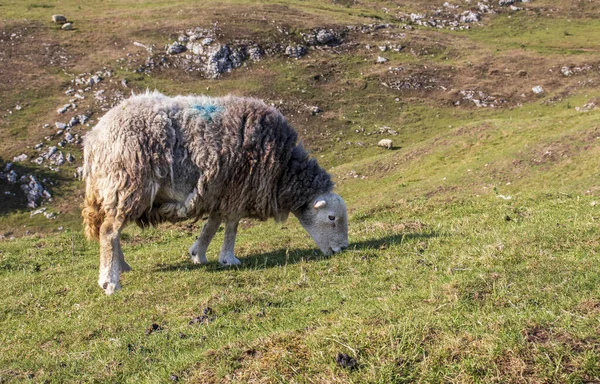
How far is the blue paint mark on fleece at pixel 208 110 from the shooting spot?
10.8 m

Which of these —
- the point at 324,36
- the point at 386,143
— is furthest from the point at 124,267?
the point at 324,36

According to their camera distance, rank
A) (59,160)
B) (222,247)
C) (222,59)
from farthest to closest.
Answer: (222,59)
(59,160)
(222,247)

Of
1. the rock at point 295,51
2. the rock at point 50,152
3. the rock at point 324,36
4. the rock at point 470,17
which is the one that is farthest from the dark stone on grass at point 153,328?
the rock at point 470,17

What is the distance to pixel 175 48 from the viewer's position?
55031mm

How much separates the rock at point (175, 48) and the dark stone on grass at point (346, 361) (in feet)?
177

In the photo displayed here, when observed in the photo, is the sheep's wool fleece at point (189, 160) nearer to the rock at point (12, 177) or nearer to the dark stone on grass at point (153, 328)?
the dark stone on grass at point (153, 328)

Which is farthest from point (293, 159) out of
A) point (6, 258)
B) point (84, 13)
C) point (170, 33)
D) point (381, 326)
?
point (84, 13)

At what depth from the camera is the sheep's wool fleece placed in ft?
33.1

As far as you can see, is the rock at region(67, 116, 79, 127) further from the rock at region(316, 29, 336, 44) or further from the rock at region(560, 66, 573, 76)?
the rock at region(560, 66, 573, 76)

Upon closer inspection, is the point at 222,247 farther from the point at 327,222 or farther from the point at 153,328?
the point at 153,328

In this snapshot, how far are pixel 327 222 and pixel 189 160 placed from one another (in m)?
3.44

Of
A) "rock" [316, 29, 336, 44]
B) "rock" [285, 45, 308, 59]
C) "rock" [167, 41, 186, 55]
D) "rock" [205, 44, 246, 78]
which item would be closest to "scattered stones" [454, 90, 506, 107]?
"rock" [316, 29, 336, 44]

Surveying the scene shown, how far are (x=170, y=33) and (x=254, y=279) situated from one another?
5356cm

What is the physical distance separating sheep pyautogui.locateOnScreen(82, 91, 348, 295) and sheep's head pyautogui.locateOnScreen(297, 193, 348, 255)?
2 cm
